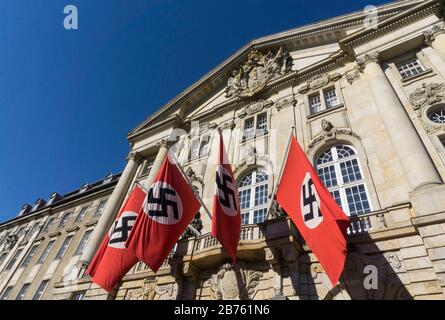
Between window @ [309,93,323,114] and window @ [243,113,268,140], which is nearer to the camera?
window @ [309,93,323,114]

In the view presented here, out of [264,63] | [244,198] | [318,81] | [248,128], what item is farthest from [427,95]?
[264,63]

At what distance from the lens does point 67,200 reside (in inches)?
1484

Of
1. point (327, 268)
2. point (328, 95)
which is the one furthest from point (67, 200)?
point (327, 268)

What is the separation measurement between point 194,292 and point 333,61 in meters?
18.0

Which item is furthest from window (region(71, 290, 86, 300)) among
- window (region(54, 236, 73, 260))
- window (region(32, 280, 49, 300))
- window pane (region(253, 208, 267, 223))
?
window (region(54, 236, 73, 260))

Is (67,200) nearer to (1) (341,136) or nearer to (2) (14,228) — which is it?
(2) (14,228)

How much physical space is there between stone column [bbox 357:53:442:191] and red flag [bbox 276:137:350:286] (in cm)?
429

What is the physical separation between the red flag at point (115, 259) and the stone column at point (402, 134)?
12.0 m

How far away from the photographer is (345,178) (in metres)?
13.4

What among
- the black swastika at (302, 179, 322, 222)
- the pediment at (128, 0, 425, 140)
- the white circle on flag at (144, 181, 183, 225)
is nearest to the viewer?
the black swastika at (302, 179, 322, 222)

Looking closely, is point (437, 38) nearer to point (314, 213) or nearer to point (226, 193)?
point (314, 213)

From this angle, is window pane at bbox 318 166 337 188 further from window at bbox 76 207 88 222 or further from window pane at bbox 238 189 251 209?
window at bbox 76 207 88 222

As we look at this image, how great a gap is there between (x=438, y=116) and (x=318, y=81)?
27.3ft

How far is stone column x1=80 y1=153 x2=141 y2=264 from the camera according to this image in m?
18.7
